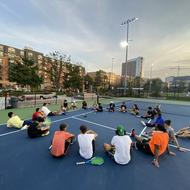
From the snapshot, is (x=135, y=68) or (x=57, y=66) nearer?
(x=57, y=66)

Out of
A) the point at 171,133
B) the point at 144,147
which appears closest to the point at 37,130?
the point at 144,147

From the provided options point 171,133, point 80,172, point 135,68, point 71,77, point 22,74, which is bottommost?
point 80,172

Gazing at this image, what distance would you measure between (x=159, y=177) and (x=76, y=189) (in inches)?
79.1

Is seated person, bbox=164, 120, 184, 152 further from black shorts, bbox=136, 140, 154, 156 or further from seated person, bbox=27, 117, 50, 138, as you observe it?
seated person, bbox=27, 117, 50, 138

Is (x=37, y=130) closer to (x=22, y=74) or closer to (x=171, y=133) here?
(x=171, y=133)

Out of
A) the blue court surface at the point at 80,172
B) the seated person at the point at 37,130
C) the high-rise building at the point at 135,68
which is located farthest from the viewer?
the high-rise building at the point at 135,68

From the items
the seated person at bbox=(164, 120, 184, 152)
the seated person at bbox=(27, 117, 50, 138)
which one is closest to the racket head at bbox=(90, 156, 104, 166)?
the seated person at bbox=(164, 120, 184, 152)

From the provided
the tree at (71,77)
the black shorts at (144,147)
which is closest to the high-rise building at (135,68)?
the tree at (71,77)

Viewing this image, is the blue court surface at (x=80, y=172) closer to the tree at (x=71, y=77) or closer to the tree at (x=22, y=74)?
the tree at (x=22, y=74)

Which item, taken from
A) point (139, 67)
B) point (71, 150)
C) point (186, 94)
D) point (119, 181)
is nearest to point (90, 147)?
point (71, 150)

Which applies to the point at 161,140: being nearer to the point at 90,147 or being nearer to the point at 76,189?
the point at 90,147

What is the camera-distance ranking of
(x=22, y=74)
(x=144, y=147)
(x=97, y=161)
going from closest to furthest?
(x=97, y=161) → (x=144, y=147) → (x=22, y=74)

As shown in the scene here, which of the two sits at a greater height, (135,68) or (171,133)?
(135,68)

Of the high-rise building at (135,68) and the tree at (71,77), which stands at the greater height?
the high-rise building at (135,68)
